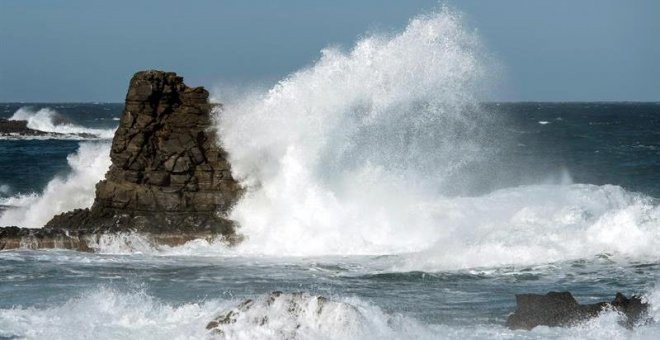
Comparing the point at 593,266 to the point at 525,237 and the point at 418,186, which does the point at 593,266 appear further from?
the point at 418,186

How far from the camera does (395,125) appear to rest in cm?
2381

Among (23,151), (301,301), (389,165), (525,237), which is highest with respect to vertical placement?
(23,151)

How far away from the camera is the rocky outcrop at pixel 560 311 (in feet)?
40.4

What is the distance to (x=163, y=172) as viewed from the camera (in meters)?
20.8

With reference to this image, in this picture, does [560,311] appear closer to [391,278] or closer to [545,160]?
[391,278]

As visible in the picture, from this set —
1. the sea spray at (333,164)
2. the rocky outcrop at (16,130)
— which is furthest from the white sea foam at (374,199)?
the rocky outcrop at (16,130)

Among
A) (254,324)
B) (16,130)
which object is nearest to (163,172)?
(254,324)

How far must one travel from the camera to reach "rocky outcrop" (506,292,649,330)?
12305 mm

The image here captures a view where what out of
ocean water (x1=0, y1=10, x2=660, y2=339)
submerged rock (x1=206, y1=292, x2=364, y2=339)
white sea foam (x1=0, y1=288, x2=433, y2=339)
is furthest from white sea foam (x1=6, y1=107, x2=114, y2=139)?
submerged rock (x1=206, y1=292, x2=364, y2=339)

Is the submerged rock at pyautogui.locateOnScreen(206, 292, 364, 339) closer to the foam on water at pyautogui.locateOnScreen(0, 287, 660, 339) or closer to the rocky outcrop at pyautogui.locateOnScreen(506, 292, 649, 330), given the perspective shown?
the foam on water at pyautogui.locateOnScreen(0, 287, 660, 339)

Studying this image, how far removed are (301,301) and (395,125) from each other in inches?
501

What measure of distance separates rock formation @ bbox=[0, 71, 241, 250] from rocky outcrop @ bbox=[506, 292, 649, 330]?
8800mm

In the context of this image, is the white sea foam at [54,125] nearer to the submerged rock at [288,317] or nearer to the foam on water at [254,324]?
the foam on water at [254,324]

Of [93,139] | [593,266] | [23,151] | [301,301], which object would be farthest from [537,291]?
[93,139]
